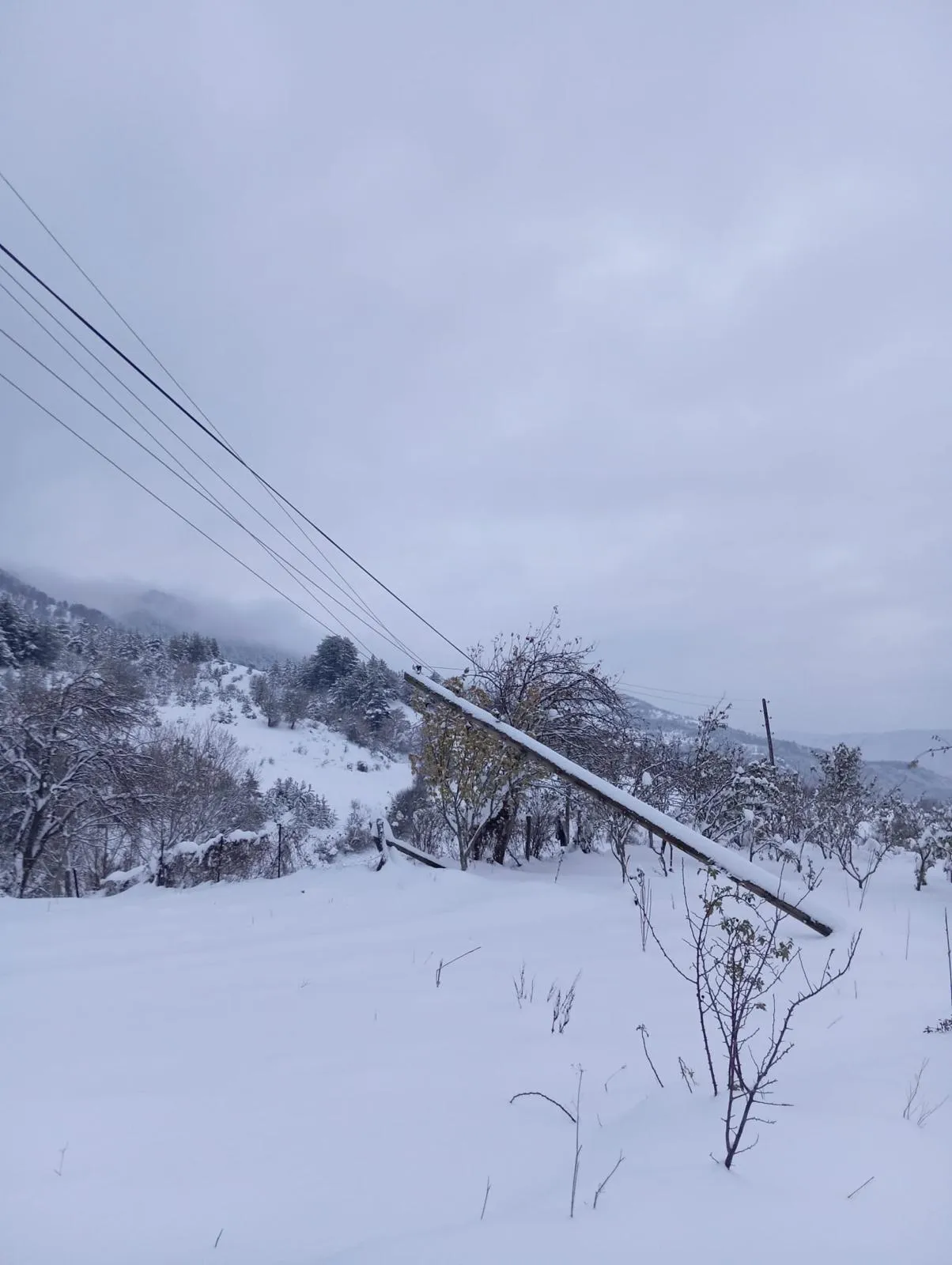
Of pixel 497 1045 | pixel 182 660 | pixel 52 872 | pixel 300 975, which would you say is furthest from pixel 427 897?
pixel 182 660

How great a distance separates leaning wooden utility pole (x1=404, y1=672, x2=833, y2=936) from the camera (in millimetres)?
5566

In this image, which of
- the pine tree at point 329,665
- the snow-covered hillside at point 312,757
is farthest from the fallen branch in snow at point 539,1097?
the pine tree at point 329,665

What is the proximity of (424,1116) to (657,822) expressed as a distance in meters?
4.87

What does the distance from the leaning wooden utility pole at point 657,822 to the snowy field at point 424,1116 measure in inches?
37.8

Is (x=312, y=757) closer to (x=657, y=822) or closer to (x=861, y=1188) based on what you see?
(x=657, y=822)

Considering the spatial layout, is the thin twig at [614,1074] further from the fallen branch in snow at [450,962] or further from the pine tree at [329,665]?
the pine tree at [329,665]

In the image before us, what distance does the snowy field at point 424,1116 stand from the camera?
5.69 feet

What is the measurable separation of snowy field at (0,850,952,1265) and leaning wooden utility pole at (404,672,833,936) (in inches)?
37.8

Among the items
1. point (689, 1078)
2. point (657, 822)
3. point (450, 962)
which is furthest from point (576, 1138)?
point (657, 822)

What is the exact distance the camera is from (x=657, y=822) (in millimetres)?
6707

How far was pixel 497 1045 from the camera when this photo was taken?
10.1 ft

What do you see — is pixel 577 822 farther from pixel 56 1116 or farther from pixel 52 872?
pixel 52 872

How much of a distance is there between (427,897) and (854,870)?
7326 mm

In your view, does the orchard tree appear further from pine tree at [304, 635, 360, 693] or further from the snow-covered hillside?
pine tree at [304, 635, 360, 693]
